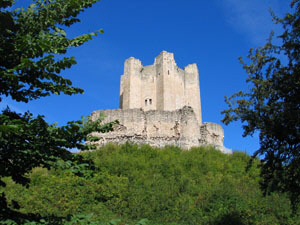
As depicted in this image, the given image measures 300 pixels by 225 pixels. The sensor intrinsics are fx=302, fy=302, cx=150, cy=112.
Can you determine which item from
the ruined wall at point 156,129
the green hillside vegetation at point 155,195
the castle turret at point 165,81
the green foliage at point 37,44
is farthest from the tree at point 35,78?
the castle turret at point 165,81

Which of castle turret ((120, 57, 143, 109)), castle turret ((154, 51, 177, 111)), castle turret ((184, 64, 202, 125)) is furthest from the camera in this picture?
castle turret ((184, 64, 202, 125))

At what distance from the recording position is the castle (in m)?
24.1

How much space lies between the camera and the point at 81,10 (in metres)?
6.54

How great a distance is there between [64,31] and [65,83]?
1146 millimetres

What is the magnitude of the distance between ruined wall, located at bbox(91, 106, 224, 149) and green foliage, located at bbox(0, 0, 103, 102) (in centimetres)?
1755

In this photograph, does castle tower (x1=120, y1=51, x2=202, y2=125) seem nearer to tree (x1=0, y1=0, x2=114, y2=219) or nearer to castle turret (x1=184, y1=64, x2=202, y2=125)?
castle turret (x1=184, y1=64, x2=202, y2=125)

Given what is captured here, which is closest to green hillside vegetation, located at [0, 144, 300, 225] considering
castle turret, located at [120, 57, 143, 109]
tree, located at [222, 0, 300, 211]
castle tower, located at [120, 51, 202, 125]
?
tree, located at [222, 0, 300, 211]

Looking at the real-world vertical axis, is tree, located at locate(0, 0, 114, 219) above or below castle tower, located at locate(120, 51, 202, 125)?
below

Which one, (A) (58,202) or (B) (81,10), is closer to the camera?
(B) (81,10)

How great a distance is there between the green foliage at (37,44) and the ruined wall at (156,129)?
17552 millimetres

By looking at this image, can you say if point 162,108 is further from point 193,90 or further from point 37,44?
point 37,44

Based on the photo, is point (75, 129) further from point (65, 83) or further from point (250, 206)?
point (250, 206)

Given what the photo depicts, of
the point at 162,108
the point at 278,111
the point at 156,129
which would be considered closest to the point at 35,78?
the point at 278,111

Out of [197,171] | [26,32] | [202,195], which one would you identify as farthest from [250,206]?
[26,32]
